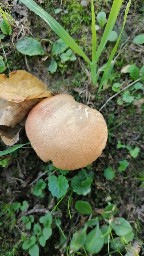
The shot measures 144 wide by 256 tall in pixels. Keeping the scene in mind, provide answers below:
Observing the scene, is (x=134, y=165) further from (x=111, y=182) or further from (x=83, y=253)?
(x=83, y=253)

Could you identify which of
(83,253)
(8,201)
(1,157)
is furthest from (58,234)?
(1,157)

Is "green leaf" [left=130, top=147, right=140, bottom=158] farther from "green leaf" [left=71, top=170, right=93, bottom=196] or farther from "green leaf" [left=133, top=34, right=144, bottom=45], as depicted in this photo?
"green leaf" [left=133, top=34, right=144, bottom=45]

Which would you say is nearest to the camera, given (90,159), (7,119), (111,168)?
(90,159)

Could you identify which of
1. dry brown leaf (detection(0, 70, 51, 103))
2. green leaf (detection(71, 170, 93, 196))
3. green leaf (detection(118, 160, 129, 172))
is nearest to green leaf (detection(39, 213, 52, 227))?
green leaf (detection(71, 170, 93, 196))

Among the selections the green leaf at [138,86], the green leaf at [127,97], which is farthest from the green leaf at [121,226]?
the green leaf at [138,86]

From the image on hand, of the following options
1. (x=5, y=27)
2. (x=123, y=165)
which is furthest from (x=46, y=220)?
(x=5, y=27)

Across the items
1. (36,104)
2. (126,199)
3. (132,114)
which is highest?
(36,104)

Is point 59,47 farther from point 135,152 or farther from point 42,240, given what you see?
point 42,240
